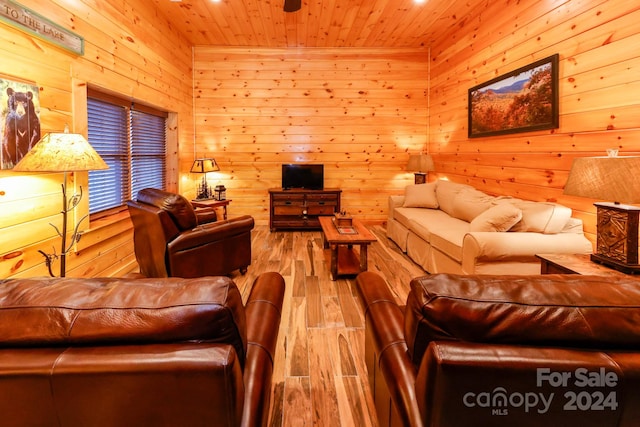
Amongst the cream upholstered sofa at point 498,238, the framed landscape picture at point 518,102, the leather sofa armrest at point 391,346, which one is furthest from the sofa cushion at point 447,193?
the leather sofa armrest at point 391,346

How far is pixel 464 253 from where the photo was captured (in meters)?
3.05

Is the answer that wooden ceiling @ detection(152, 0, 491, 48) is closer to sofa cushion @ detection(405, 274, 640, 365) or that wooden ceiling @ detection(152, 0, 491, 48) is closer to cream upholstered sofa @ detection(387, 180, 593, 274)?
cream upholstered sofa @ detection(387, 180, 593, 274)

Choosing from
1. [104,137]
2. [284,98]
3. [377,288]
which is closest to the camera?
[377,288]

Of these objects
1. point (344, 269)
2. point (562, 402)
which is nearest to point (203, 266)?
point (344, 269)

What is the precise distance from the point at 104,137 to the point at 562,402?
4161 mm

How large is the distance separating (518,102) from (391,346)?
3.57 m

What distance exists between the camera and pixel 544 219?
2998mm

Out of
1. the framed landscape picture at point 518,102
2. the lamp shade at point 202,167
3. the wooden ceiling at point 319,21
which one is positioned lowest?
the lamp shade at point 202,167

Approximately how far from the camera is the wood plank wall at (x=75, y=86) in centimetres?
236

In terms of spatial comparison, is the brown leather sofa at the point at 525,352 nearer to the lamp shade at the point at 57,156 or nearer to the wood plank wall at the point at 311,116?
the lamp shade at the point at 57,156

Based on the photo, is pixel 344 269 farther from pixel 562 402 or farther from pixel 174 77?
pixel 174 77

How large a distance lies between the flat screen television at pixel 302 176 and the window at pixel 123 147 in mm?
1956

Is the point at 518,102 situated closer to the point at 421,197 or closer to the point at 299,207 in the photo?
the point at 421,197

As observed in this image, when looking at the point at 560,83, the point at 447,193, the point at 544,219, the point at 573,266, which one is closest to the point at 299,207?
the point at 447,193
